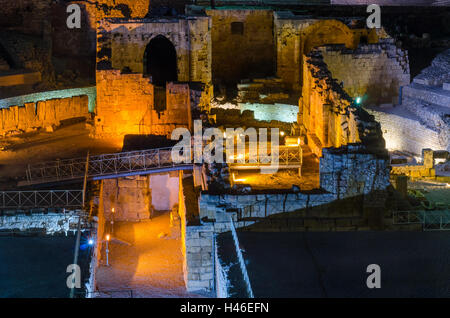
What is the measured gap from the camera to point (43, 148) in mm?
27672

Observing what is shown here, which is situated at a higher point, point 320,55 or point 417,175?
point 320,55

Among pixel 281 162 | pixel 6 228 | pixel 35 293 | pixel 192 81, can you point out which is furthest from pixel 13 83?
pixel 35 293

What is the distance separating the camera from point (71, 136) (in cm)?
2938

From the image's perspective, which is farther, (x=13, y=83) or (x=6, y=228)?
(x=13, y=83)

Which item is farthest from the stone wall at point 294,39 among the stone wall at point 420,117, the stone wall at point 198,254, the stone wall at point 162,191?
the stone wall at point 198,254

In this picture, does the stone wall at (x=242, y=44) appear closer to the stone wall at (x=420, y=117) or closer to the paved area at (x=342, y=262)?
the stone wall at (x=420, y=117)

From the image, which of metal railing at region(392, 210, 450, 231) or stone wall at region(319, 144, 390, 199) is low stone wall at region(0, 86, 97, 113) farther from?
metal railing at region(392, 210, 450, 231)

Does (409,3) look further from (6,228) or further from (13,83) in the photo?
(6,228)

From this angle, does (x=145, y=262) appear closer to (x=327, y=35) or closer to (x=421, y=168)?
(x=421, y=168)

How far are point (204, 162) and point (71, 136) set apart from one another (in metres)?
7.98

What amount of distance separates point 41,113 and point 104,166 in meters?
6.38
